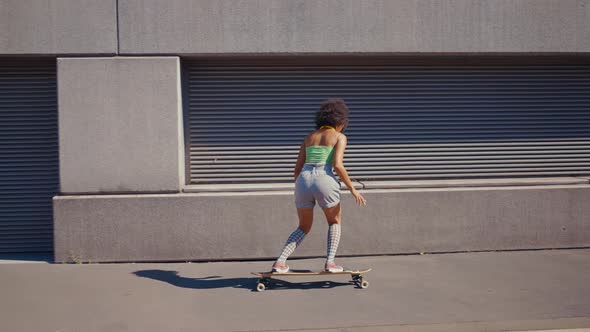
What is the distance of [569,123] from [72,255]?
6835mm

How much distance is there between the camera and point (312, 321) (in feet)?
17.8

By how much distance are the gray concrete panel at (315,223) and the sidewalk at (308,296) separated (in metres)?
0.22

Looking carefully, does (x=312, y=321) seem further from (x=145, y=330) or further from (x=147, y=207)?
(x=147, y=207)

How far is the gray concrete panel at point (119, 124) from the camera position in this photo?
759 cm

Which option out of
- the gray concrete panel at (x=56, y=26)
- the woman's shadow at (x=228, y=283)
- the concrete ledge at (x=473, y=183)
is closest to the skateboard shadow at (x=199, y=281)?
the woman's shadow at (x=228, y=283)

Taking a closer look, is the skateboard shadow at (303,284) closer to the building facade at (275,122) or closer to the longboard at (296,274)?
the longboard at (296,274)

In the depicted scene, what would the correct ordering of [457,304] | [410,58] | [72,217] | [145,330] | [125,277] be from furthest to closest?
[410,58]
[72,217]
[125,277]
[457,304]
[145,330]

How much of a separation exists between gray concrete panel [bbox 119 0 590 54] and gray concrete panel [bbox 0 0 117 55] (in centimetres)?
26

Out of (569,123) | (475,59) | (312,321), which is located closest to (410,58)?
(475,59)

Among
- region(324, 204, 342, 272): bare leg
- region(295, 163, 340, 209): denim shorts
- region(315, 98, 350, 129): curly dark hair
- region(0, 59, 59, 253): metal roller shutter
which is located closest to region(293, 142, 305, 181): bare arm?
region(295, 163, 340, 209): denim shorts

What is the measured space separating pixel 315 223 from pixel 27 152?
3.89 meters

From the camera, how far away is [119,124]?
764 centimetres

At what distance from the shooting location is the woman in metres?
6.21

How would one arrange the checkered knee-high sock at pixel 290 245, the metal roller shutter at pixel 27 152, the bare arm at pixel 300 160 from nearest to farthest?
the checkered knee-high sock at pixel 290 245 < the bare arm at pixel 300 160 < the metal roller shutter at pixel 27 152
